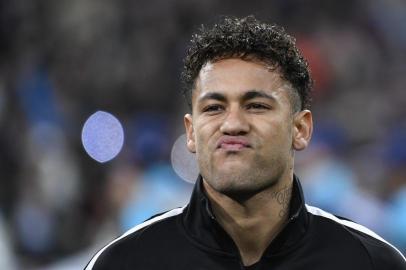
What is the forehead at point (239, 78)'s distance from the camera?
9.08 ft

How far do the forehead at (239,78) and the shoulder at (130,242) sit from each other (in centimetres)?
37

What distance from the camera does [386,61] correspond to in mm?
8422

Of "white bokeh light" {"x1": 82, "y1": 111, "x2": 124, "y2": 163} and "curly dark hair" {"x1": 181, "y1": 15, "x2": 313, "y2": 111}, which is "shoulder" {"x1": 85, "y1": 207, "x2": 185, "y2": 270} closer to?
"curly dark hair" {"x1": 181, "y1": 15, "x2": 313, "y2": 111}

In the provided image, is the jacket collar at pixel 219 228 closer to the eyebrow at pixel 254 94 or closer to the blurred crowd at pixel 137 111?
the eyebrow at pixel 254 94

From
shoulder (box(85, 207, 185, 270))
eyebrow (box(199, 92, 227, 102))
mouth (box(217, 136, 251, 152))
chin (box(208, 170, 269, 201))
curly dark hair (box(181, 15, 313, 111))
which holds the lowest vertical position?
shoulder (box(85, 207, 185, 270))

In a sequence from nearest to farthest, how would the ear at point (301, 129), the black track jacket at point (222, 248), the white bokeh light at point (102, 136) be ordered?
the black track jacket at point (222, 248) < the ear at point (301, 129) < the white bokeh light at point (102, 136)

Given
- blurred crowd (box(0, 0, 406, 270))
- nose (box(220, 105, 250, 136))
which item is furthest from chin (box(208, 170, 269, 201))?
blurred crowd (box(0, 0, 406, 270))

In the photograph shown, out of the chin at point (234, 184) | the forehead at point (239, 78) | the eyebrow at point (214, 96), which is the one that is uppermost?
the forehead at point (239, 78)

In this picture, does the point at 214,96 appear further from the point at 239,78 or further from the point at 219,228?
the point at 219,228

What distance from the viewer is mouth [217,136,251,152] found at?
8.83 feet

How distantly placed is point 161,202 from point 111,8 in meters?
3.55

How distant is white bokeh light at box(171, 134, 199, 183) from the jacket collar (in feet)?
11.0

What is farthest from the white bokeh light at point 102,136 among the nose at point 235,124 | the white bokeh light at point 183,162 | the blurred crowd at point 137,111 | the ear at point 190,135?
the nose at point 235,124

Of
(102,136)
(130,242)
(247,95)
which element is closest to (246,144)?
(247,95)
